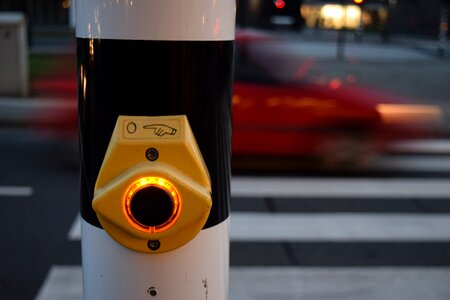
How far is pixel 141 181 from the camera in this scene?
58.1 inches

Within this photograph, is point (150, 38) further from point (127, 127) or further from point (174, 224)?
point (174, 224)

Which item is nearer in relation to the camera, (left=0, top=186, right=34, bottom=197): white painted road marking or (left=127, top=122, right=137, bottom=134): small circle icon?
(left=127, top=122, right=137, bottom=134): small circle icon

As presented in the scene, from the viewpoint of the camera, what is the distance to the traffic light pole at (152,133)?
146 centimetres

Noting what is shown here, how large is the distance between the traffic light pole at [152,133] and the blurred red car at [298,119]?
17.8 ft

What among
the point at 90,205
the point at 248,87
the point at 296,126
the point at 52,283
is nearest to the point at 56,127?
the point at 248,87

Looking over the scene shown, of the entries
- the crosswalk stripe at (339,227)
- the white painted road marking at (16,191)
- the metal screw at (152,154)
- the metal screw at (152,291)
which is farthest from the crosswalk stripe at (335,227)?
the metal screw at (152,154)

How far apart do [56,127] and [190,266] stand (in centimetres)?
598

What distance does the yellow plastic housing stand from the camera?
1474mm

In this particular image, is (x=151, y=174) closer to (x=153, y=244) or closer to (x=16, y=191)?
(x=153, y=244)

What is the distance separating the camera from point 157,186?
1470mm

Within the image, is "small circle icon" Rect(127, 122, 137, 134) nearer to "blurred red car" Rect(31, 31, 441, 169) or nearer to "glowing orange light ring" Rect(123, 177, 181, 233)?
"glowing orange light ring" Rect(123, 177, 181, 233)

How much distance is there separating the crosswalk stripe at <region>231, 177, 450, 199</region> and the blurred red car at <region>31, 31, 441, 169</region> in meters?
0.30

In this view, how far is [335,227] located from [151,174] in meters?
4.17

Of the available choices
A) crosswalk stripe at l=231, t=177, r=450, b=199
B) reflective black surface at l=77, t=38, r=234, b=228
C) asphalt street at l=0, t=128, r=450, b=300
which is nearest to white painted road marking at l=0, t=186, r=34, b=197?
asphalt street at l=0, t=128, r=450, b=300
